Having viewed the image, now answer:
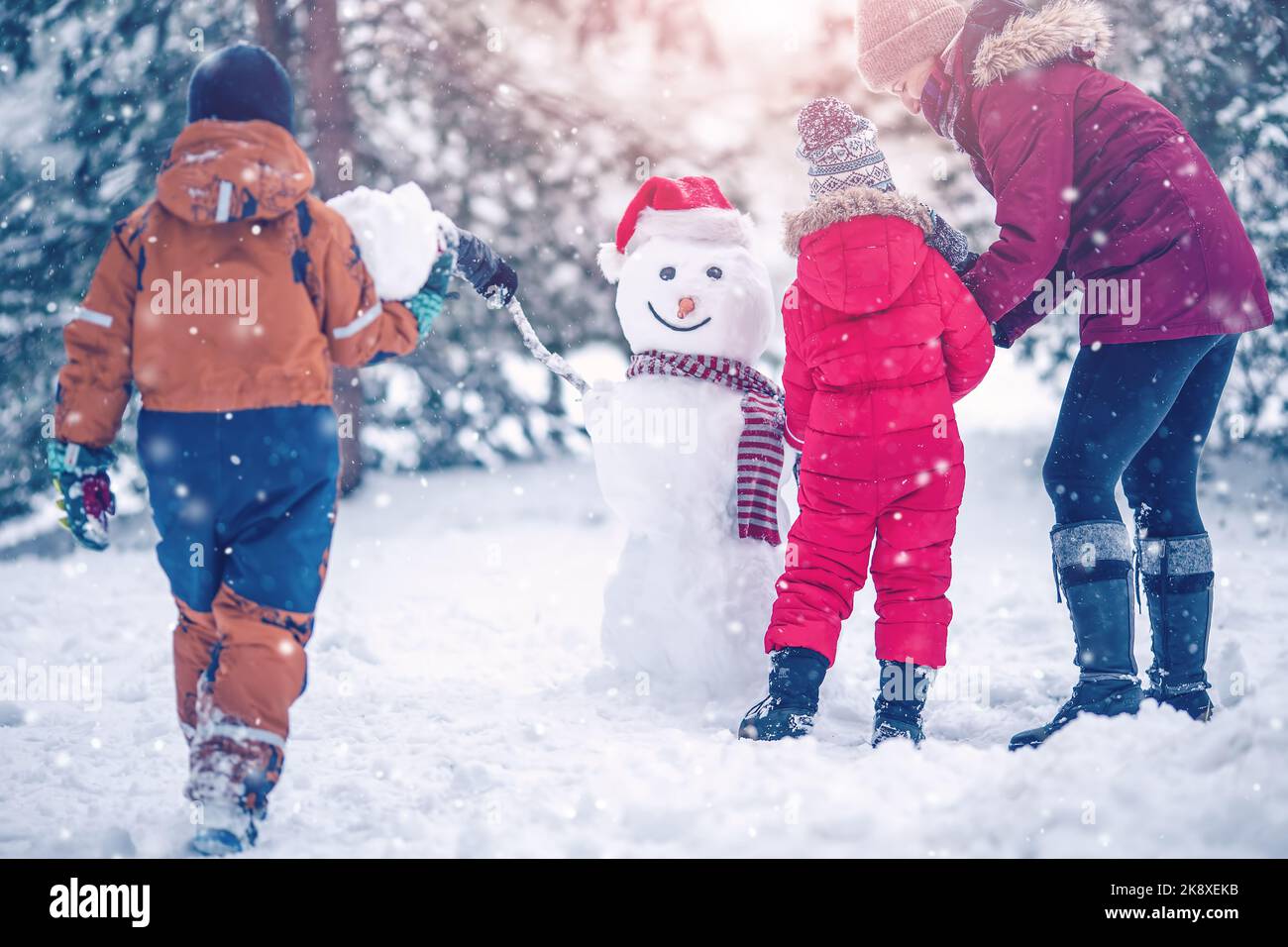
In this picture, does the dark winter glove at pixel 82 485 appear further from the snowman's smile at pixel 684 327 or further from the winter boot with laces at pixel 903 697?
the winter boot with laces at pixel 903 697

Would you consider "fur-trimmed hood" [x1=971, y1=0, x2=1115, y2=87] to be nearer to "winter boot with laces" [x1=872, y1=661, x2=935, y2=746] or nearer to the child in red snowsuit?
the child in red snowsuit

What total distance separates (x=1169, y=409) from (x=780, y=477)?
45.5 inches

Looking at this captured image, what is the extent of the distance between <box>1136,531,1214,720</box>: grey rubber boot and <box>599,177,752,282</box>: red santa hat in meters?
1.68

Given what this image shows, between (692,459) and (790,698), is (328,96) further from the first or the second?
(790,698)

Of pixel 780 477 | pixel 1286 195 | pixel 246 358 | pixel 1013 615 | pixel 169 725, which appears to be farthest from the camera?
pixel 1286 195

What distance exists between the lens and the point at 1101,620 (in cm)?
262

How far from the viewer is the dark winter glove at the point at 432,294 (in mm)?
2520

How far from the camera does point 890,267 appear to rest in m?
2.67

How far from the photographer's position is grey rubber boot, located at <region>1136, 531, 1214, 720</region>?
110 inches

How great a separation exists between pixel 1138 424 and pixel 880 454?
691mm

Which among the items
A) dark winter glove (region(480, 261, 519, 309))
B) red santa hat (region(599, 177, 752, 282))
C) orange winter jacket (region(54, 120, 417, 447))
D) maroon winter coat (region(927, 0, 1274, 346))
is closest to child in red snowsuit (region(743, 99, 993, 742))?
maroon winter coat (region(927, 0, 1274, 346))

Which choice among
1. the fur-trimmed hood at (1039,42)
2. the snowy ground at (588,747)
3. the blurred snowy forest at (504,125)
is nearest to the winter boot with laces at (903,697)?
the snowy ground at (588,747)
